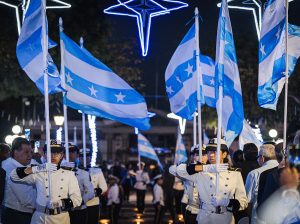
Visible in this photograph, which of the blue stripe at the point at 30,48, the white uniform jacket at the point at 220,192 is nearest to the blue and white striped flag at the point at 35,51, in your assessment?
the blue stripe at the point at 30,48

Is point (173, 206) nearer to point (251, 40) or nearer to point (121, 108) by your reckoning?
point (121, 108)

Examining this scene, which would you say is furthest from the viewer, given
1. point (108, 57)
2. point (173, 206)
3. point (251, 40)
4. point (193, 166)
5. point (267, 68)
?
point (251, 40)

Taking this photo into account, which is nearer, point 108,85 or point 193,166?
point 193,166

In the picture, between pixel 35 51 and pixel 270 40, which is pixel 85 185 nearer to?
pixel 35 51

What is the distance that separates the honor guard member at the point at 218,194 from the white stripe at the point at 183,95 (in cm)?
335

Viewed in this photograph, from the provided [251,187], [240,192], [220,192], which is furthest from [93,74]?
[240,192]

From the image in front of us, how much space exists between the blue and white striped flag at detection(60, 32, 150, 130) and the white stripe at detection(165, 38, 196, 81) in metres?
1.38

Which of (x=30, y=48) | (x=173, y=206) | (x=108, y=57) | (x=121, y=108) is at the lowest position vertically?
(x=173, y=206)

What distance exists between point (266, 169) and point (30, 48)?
433 centimetres

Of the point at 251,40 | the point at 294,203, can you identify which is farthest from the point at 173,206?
the point at 251,40

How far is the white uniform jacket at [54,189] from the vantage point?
10.8 meters

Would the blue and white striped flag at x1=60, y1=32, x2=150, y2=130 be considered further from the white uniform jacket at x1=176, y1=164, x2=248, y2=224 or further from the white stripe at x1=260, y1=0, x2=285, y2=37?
the white uniform jacket at x1=176, y1=164, x2=248, y2=224

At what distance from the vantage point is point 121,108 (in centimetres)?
1340

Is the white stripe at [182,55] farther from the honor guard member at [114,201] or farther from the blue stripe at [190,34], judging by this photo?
the honor guard member at [114,201]
